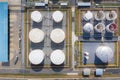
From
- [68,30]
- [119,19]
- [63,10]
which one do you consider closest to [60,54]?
[68,30]

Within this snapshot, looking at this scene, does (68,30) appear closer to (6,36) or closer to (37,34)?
(37,34)

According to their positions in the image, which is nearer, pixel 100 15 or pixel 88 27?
pixel 88 27

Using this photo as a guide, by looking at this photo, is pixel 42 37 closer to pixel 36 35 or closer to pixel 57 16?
pixel 36 35

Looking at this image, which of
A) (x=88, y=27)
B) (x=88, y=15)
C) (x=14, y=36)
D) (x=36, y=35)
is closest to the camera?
(x=36, y=35)

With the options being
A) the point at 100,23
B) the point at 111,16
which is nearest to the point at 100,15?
the point at 100,23

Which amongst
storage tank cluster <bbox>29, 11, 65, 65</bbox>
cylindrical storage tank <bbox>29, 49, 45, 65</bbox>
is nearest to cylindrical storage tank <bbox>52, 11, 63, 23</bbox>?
storage tank cluster <bbox>29, 11, 65, 65</bbox>

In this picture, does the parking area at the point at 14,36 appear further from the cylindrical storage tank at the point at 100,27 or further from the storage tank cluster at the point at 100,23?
the cylindrical storage tank at the point at 100,27
